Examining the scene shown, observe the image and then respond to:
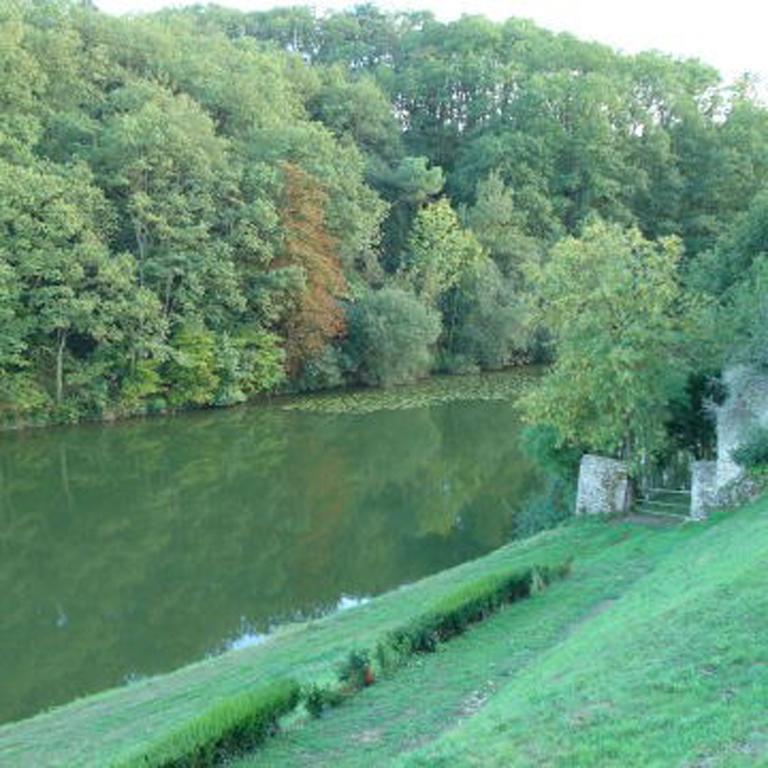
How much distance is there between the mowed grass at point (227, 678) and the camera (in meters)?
12.3

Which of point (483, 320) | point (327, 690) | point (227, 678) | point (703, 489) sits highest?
point (483, 320)

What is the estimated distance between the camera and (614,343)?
22.0m

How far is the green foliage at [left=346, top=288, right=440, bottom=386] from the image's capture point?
51.1 metres

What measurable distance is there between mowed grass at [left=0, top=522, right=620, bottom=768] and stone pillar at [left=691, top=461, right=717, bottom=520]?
155 cm

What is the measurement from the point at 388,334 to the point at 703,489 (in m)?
31.9

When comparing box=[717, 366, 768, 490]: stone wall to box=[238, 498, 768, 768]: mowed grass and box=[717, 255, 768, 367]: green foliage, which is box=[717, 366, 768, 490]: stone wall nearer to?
box=[717, 255, 768, 367]: green foliage

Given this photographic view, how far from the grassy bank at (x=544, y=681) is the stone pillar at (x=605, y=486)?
2646 millimetres

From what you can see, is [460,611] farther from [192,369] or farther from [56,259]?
[192,369]

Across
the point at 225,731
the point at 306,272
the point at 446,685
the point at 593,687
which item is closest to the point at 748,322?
the point at 446,685

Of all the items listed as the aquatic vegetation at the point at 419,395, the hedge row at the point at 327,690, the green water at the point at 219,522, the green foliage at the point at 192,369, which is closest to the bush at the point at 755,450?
the hedge row at the point at 327,690

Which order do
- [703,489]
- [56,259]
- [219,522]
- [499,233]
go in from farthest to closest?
[499,233]
[56,259]
[219,522]
[703,489]

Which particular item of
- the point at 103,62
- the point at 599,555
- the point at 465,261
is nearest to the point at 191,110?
the point at 103,62

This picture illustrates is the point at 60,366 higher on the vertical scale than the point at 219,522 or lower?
higher

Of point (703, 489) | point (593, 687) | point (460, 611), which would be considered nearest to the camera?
point (593, 687)
